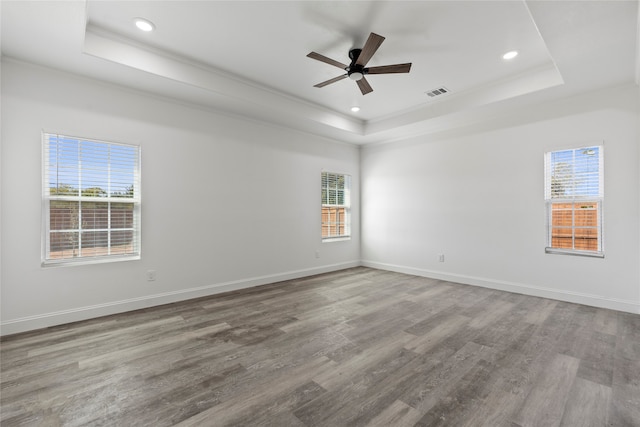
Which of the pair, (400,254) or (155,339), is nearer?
(155,339)

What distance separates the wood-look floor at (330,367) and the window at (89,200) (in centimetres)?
83

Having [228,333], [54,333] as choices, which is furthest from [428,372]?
[54,333]

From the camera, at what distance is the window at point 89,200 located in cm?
316

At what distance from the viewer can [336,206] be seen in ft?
20.4

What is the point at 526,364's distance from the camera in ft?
7.65

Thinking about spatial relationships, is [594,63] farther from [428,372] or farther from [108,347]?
[108,347]

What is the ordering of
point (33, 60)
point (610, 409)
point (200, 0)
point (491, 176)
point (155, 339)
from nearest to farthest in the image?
point (610, 409), point (200, 0), point (155, 339), point (33, 60), point (491, 176)

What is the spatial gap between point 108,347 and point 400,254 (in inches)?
191

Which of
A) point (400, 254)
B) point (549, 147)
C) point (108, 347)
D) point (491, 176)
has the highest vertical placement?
point (549, 147)

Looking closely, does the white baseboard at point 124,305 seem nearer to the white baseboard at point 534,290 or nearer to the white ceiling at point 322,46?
the white baseboard at point 534,290

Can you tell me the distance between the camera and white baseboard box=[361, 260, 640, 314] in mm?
3596

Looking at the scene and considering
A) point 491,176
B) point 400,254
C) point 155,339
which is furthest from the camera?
point 400,254

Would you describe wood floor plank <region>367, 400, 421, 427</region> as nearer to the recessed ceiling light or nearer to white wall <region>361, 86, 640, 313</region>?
white wall <region>361, 86, 640, 313</region>

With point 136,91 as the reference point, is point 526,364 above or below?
below
